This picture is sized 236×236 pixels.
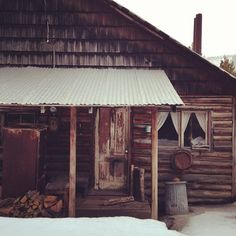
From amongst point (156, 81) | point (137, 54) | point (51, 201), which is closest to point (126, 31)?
point (137, 54)

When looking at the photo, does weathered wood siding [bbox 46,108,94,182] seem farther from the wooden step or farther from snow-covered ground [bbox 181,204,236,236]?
snow-covered ground [bbox 181,204,236,236]

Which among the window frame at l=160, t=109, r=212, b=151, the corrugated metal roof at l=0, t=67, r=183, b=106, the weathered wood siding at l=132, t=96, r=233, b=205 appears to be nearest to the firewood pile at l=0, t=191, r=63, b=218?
the corrugated metal roof at l=0, t=67, r=183, b=106

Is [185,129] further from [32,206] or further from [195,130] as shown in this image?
[32,206]

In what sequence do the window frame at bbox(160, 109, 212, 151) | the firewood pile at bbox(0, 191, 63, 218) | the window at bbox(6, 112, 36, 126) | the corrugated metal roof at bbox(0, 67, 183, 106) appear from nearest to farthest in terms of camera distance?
the corrugated metal roof at bbox(0, 67, 183, 106)
the firewood pile at bbox(0, 191, 63, 218)
the window frame at bbox(160, 109, 212, 151)
the window at bbox(6, 112, 36, 126)

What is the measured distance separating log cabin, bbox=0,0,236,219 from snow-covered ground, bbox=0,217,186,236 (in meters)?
4.50

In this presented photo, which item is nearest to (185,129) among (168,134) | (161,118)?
(168,134)

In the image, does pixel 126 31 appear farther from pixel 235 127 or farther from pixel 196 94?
pixel 235 127

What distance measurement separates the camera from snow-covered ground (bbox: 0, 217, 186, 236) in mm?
5648

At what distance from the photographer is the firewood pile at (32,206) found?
29.7ft

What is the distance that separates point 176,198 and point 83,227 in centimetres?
495

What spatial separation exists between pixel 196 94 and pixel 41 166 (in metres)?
5.17

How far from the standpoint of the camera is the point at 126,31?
1175 cm

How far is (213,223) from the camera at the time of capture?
29.5ft

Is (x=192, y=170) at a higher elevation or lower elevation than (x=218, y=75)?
lower
